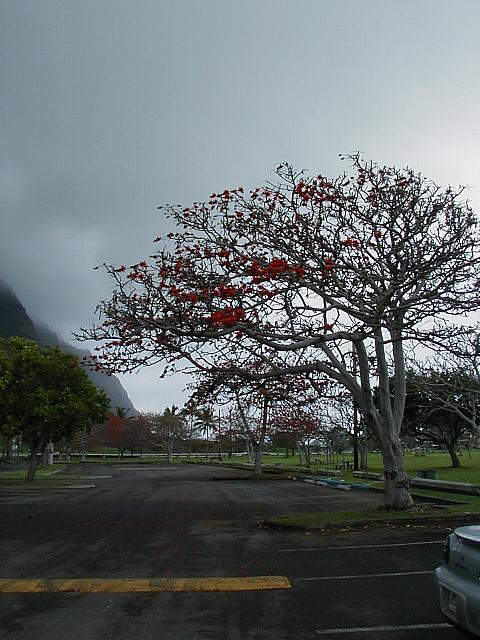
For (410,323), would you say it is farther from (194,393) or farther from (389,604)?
(389,604)

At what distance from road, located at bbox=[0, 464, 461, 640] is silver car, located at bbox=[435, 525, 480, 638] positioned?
0.74m

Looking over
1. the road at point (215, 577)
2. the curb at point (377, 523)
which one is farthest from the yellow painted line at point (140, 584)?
the curb at point (377, 523)

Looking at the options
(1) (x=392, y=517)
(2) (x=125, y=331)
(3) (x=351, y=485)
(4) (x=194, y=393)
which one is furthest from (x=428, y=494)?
(2) (x=125, y=331)

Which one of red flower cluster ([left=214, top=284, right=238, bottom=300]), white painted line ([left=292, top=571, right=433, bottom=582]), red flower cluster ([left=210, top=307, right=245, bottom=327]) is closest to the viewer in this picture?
white painted line ([left=292, top=571, right=433, bottom=582])

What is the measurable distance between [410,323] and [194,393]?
18.5 feet

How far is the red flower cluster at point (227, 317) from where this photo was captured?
445 inches

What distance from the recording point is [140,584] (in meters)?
7.96

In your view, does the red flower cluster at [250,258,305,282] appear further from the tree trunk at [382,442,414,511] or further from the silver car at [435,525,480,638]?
the silver car at [435,525,480,638]

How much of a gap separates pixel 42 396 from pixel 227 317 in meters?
20.7

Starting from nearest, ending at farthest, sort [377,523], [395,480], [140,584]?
[140,584], [377,523], [395,480]

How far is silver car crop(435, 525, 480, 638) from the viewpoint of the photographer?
4.78m

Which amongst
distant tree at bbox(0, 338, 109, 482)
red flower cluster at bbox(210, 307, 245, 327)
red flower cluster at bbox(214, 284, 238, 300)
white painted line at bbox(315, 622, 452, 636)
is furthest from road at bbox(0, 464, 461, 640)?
distant tree at bbox(0, 338, 109, 482)

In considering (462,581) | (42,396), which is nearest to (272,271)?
(462,581)

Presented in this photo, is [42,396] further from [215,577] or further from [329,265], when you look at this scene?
[215,577]
